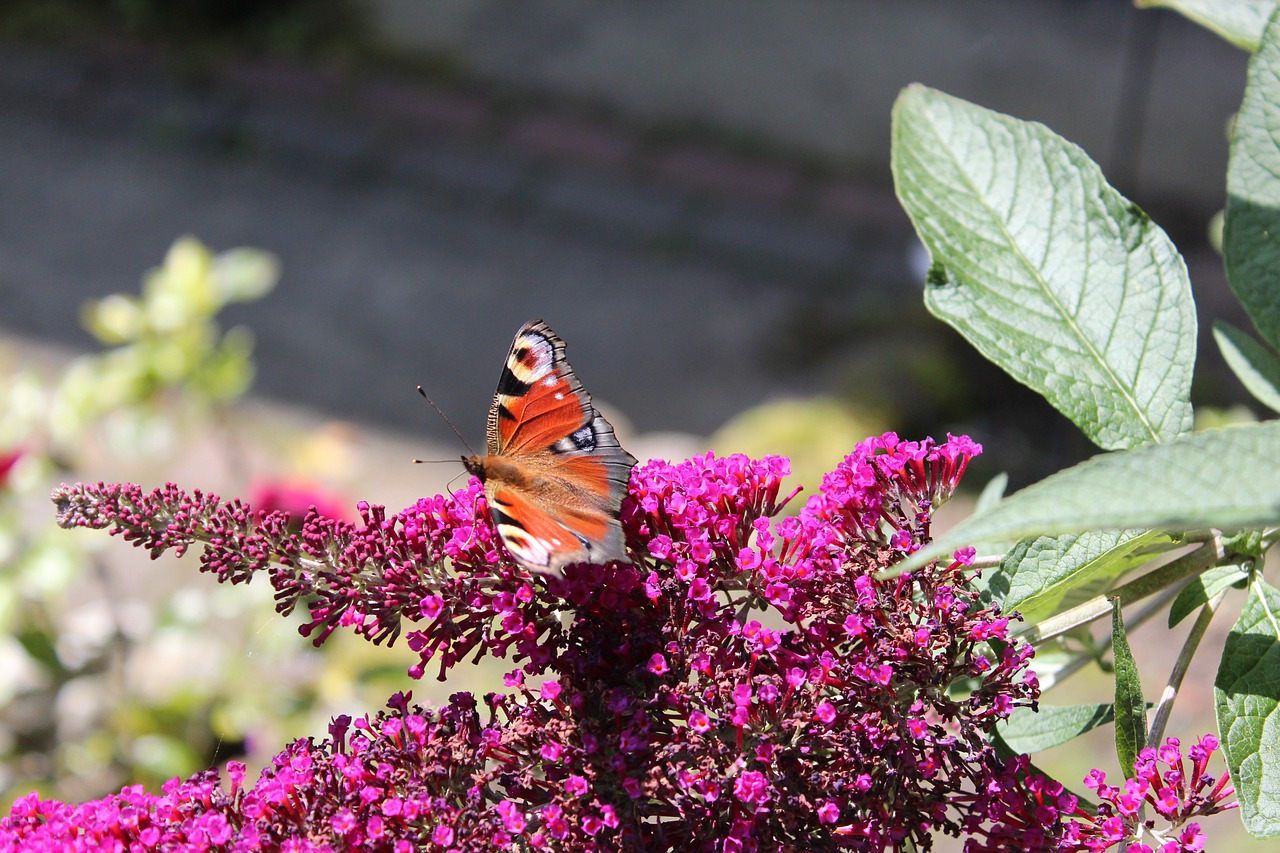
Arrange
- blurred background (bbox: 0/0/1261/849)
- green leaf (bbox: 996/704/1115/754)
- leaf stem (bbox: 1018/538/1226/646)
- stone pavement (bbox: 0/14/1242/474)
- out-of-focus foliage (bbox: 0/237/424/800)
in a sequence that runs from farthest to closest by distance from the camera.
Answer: stone pavement (bbox: 0/14/1242/474), blurred background (bbox: 0/0/1261/849), out-of-focus foliage (bbox: 0/237/424/800), green leaf (bbox: 996/704/1115/754), leaf stem (bbox: 1018/538/1226/646)

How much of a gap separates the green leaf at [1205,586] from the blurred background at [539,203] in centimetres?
298

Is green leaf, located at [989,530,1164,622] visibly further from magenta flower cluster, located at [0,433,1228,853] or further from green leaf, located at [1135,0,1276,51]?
green leaf, located at [1135,0,1276,51]

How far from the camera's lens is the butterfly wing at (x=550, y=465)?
117 centimetres

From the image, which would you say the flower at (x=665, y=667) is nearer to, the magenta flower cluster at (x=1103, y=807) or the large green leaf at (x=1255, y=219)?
the magenta flower cluster at (x=1103, y=807)

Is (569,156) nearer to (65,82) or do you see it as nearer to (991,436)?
(991,436)

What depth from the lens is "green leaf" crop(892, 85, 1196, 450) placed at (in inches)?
48.4

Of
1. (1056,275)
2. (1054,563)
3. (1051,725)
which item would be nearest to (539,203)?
(1056,275)

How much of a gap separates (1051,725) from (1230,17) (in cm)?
91

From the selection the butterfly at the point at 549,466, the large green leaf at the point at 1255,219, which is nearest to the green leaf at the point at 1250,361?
the large green leaf at the point at 1255,219

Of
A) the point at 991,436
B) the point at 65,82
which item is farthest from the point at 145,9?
the point at 991,436

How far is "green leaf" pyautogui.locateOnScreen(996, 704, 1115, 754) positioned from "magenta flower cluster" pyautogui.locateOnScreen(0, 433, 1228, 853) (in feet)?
0.42

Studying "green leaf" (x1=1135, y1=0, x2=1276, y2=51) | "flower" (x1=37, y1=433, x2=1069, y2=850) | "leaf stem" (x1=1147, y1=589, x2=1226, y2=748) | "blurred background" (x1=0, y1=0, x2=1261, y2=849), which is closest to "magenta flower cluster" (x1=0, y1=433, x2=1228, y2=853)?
"flower" (x1=37, y1=433, x2=1069, y2=850)

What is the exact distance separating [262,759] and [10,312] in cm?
463

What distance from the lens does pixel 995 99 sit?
7188 mm
